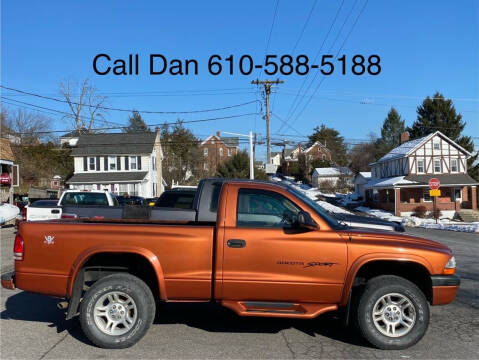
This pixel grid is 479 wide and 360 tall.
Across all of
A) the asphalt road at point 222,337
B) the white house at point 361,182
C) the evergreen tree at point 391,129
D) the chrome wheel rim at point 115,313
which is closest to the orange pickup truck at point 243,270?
the chrome wheel rim at point 115,313

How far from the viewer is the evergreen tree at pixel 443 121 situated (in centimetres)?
6128

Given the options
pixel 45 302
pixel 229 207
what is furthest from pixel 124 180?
pixel 229 207

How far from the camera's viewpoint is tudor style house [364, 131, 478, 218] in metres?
41.3

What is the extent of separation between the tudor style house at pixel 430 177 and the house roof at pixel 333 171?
2261cm

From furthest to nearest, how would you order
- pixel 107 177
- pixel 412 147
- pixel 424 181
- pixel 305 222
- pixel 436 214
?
1. pixel 412 147
2. pixel 107 177
3. pixel 424 181
4. pixel 436 214
5. pixel 305 222

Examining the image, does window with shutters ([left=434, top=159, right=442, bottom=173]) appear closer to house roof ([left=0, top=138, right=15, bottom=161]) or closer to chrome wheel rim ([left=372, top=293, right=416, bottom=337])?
house roof ([left=0, top=138, right=15, bottom=161])

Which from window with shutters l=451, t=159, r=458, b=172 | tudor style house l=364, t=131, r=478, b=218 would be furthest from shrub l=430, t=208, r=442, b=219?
window with shutters l=451, t=159, r=458, b=172

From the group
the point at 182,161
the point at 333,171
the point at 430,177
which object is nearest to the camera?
the point at 430,177

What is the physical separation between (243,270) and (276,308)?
591 mm

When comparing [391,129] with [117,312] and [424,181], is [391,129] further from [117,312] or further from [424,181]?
[117,312]

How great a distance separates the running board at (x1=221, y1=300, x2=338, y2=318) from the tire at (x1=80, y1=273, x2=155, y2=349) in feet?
3.08

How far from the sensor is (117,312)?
5.02 m

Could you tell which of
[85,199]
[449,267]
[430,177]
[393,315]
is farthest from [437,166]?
[393,315]

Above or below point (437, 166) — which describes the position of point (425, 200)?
below
